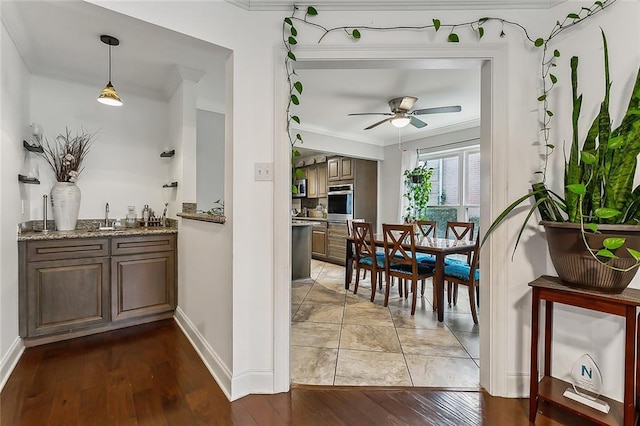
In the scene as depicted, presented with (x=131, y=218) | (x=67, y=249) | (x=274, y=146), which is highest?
(x=274, y=146)

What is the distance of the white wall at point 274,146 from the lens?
1670 millimetres

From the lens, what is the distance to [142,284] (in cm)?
264

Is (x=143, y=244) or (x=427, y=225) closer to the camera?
(x=143, y=244)

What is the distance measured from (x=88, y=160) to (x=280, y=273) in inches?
98.0

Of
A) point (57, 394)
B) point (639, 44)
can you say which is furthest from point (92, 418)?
point (639, 44)

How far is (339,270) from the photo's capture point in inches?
206

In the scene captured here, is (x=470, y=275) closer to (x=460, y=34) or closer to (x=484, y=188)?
(x=484, y=188)

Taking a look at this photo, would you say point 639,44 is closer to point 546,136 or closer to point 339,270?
point 546,136

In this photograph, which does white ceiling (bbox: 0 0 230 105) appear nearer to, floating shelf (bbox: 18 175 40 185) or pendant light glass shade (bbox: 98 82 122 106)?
pendant light glass shade (bbox: 98 82 122 106)

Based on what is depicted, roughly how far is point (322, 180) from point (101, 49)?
4.70 m

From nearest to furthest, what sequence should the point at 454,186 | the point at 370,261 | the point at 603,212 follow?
the point at 603,212 → the point at 370,261 → the point at 454,186

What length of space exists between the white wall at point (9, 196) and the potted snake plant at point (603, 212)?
3.15 metres

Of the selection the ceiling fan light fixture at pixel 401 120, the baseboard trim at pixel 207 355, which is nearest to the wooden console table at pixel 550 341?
the baseboard trim at pixel 207 355

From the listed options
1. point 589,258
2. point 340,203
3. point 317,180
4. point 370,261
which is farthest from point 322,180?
point 589,258
